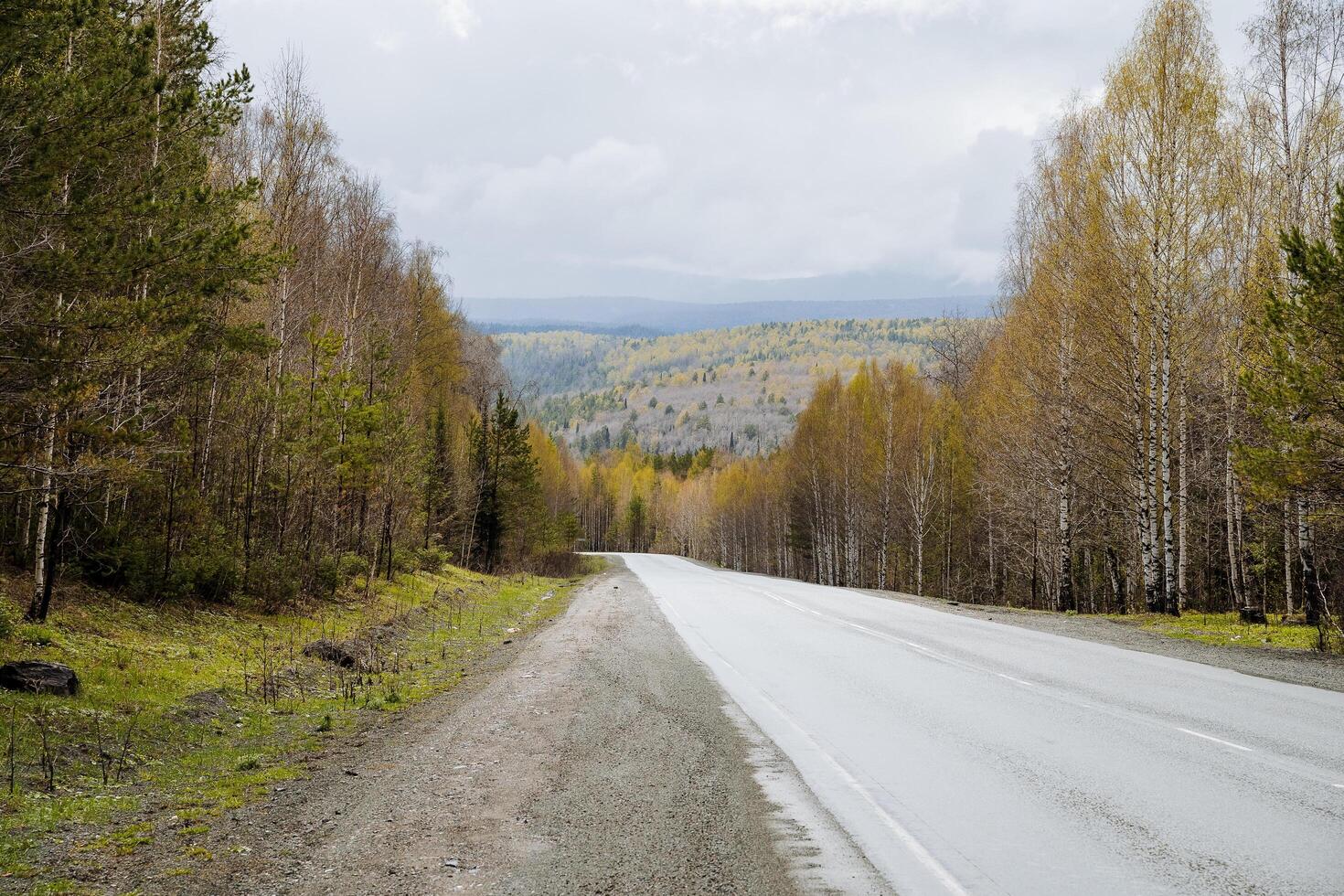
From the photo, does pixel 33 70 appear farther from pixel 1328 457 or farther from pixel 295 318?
pixel 1328 457

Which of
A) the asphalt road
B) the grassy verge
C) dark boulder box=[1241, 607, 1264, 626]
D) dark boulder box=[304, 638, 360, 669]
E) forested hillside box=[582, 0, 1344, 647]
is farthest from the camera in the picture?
dark boulder box=[1241, 607, 1264, 626]

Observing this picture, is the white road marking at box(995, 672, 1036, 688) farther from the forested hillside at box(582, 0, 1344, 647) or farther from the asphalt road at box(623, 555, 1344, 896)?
the forested hillside at box(582, 0, 1344, 647)

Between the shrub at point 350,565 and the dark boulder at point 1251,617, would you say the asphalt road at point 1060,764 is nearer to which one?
the dark boulder at point 1251,617

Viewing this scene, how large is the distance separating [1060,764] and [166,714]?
8799mm

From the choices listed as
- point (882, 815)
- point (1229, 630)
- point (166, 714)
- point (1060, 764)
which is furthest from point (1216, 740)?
point (1229, 630)

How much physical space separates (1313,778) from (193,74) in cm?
1388

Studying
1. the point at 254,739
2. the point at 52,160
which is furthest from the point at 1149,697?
the point at 52,160

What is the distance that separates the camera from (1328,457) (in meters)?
13.5

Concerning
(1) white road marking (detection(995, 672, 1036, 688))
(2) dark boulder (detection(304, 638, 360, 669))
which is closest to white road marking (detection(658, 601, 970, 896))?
(1) white road marking (detection(995, 672, 1036, 688))

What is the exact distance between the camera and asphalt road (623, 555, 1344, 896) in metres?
4.72

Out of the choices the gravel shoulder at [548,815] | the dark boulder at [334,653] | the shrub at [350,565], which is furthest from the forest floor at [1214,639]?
the shrub at [350,565]

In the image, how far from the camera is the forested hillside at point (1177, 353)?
47.4 feet

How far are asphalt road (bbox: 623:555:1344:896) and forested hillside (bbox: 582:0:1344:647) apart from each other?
6230 mm

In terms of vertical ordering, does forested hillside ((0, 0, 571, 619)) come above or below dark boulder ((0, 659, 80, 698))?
above
